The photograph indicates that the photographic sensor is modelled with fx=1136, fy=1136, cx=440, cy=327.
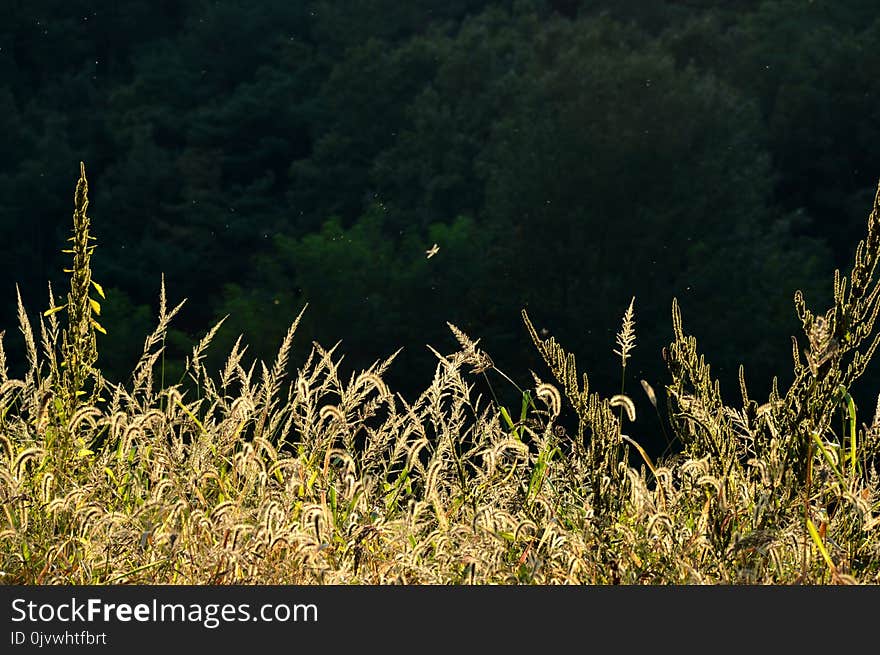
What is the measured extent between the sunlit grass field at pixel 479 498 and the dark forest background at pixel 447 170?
17.0 meters

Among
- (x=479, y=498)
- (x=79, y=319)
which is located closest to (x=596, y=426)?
(x=479, y=498)

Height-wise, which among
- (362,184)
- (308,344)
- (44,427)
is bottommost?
(308,344)

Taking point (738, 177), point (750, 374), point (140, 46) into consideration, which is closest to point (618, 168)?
point (738, 177)

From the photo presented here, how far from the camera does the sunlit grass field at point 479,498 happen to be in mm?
2086

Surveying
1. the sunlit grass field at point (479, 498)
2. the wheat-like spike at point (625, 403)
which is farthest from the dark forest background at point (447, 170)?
the wheat-like spike at point (625, 403)

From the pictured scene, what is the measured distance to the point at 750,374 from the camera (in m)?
22.0

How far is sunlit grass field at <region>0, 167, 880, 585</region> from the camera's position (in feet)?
6.84

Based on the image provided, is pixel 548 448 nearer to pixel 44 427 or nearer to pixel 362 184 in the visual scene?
pixel 44 427

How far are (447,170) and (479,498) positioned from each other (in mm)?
26090

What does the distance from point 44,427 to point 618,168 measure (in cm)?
2209

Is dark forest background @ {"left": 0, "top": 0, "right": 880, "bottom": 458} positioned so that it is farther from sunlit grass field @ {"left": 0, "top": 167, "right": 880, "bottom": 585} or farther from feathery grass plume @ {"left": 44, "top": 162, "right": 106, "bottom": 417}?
feathery grass plume @ {"left": 44, "top": 162, "right": 106, "bottom": 417}

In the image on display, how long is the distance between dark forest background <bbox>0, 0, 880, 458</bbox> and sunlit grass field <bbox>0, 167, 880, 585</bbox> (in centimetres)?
1704

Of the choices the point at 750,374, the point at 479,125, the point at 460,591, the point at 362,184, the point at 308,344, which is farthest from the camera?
the point at 362,184

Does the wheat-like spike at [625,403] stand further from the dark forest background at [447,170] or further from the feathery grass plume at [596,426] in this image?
the dark forest background at [447,170]
